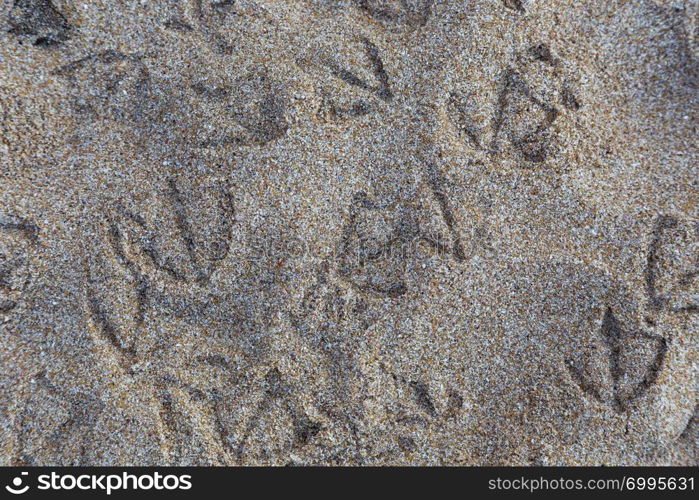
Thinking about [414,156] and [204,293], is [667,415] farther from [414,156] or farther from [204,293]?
[204,293]

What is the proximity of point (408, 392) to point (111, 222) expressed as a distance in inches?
42.7

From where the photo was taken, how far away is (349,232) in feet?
5.18

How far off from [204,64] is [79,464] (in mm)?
1313

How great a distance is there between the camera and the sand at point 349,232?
1.47 meters

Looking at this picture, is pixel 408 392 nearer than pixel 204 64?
Yes

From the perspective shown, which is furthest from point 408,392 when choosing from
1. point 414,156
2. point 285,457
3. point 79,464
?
point 79,464

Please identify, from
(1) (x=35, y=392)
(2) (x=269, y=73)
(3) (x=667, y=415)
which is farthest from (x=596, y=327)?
(1) (x=35, y=392)

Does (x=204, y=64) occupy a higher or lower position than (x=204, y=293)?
higher

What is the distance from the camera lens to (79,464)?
4.74 ft

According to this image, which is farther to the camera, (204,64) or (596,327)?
(204,64)

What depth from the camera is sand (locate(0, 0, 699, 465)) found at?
1471 millimetres

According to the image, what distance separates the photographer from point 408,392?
1.49 metres

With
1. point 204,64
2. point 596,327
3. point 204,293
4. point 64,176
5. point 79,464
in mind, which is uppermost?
point 204,64

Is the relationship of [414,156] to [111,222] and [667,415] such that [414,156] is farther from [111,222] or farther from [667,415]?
[667,415]
